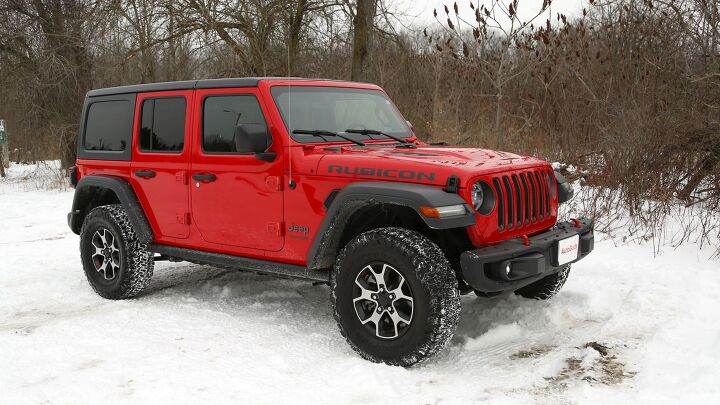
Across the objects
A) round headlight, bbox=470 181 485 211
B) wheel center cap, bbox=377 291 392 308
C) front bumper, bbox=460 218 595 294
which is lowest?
wheel center cap, bbox=377 291 392 308

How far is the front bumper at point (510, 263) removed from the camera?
351 centimetres

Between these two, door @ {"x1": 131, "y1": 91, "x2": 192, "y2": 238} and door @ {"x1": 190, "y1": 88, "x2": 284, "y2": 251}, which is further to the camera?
door @ {"x1": 131, "y1": 91, "x2": 192, "y2": 238}

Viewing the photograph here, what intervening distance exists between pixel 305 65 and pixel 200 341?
451 inches

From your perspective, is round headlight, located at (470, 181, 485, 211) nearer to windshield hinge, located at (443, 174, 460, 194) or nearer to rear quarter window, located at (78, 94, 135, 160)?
windshield hinge, located at (443, 174, 460, 194)

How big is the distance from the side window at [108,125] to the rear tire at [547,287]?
11.8ft

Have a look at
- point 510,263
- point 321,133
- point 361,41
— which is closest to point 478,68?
point 361,41

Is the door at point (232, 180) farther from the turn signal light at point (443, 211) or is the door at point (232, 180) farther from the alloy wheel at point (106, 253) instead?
the turn signal light at point (443, 211)

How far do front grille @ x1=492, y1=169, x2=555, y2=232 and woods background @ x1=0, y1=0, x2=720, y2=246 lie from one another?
2.66 metres

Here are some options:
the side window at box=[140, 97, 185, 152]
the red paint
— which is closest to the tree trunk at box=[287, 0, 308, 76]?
the side window at box=[140, 97, 185, 152]

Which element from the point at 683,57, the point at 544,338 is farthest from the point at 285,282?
the point at 683,57

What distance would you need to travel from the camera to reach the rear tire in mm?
4738

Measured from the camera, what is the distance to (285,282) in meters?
5.83

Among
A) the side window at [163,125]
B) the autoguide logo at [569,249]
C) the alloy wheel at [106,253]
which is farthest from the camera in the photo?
the alloy wheel at [106,253]

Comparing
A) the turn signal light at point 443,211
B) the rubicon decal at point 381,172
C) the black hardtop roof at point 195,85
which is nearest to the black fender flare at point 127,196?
the black hardtop roof at point 195,85
